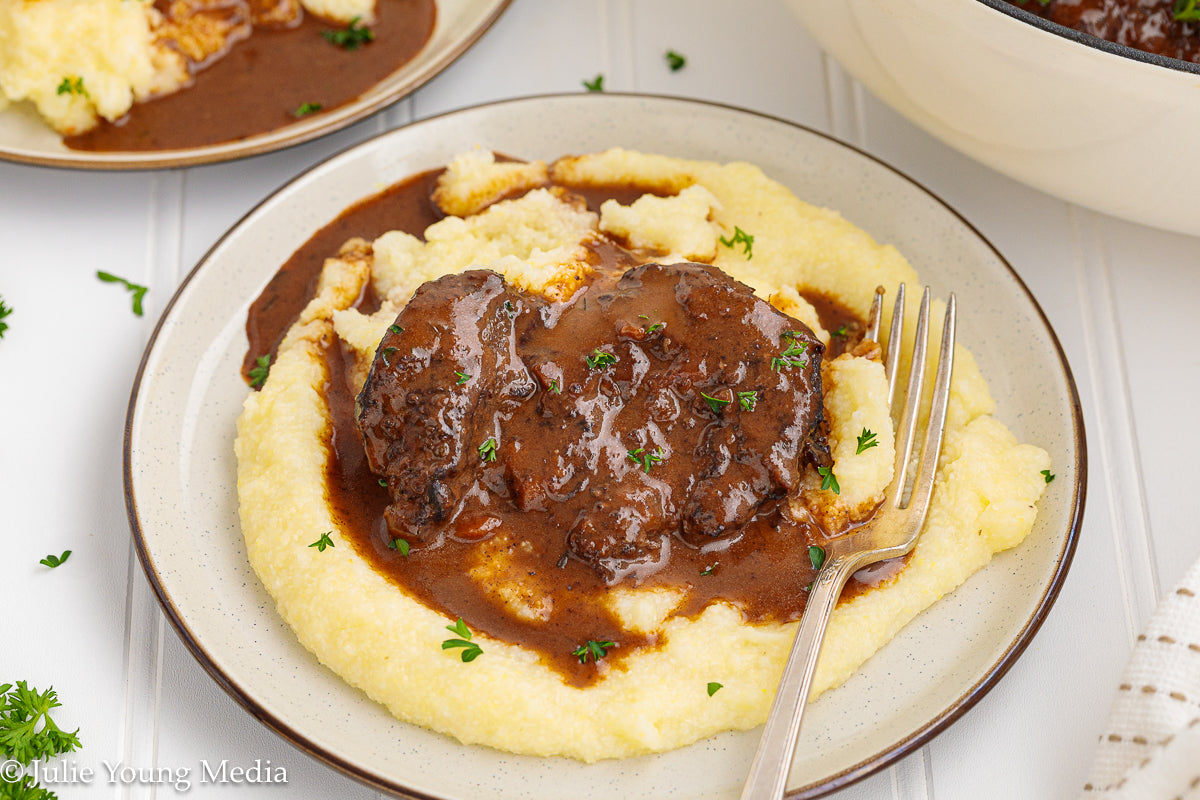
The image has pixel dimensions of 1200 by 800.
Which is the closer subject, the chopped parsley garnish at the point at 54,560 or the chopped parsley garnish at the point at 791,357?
the chopped parsley garnish at the point at 791,357

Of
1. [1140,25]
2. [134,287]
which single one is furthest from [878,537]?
[134,287]

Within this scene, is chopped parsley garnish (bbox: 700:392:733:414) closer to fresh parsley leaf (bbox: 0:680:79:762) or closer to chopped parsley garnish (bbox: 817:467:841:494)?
chopped parsley garnish (bbox: 817:467:841:494)

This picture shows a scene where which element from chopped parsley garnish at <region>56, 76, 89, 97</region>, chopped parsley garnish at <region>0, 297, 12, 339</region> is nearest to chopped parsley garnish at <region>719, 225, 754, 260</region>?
chopped parsley garnish at <region>56, 76, 89, 97</region>

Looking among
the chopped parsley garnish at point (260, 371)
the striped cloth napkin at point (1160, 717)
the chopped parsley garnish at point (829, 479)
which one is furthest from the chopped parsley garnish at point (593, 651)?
the chopped parsley garnish at point (260, 371)

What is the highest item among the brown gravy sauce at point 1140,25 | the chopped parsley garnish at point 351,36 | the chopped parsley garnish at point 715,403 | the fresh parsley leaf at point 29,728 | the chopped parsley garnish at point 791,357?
the brown gravy sauce at point 1140,25

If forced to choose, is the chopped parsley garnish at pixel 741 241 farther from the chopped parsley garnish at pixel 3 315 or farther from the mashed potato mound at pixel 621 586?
the chopped parsley garnish at pixel 3 315

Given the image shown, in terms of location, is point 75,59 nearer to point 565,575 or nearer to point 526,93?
point 526,93

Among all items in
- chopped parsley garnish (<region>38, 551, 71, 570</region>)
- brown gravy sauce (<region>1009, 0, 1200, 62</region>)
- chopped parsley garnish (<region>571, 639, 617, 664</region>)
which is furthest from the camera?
brown gravy sauce (<region>1009, 0, 1200, 62</region>)

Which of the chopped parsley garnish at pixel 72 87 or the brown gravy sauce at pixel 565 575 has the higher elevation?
the chopped parsley garnish at pixel 72 87
